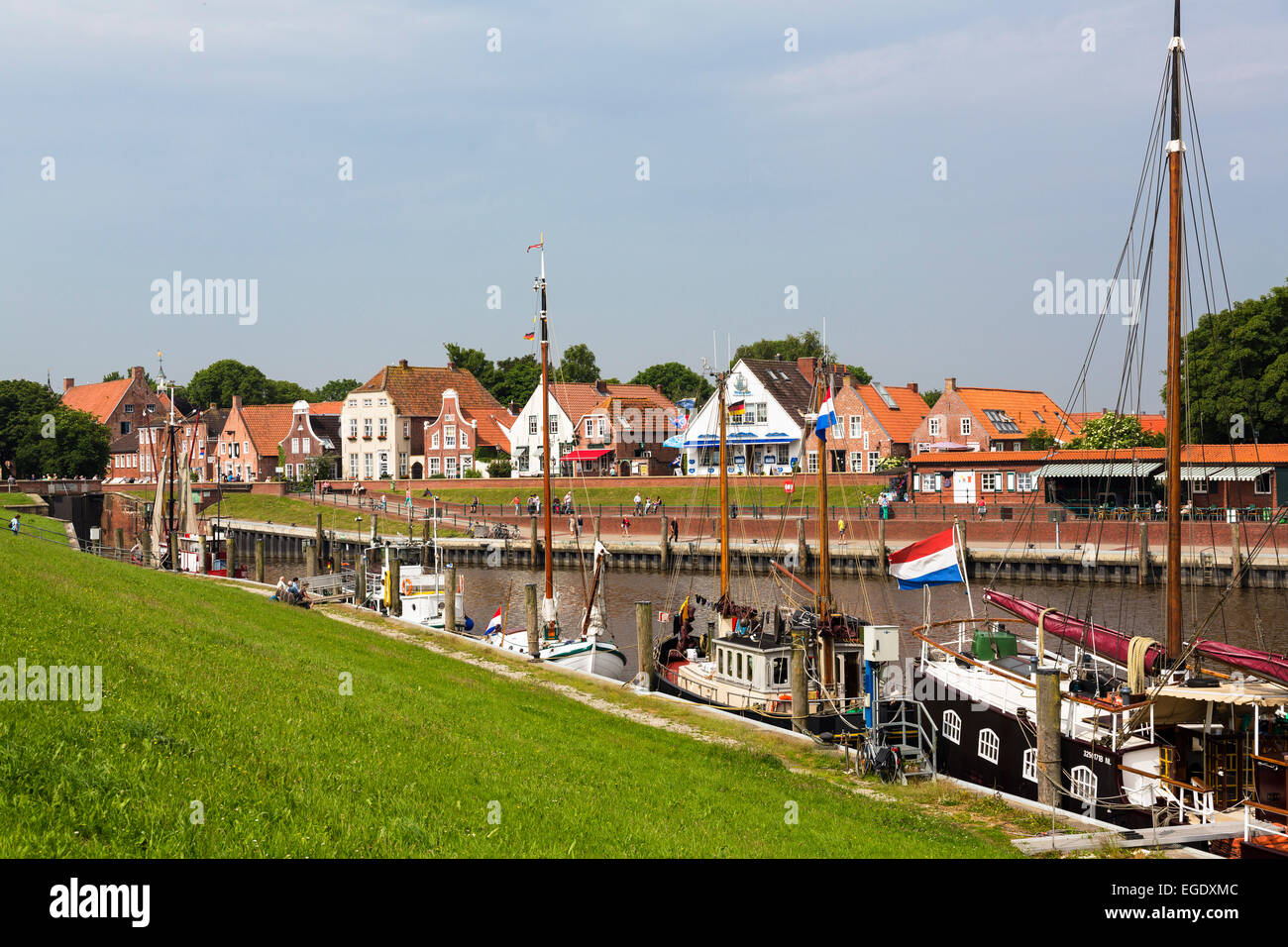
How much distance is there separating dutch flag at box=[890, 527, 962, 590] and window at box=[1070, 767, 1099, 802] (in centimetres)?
574

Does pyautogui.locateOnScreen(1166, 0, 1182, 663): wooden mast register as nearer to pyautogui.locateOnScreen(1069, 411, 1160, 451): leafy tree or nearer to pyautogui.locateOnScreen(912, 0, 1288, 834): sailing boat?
pyautogui.locateOnScreen(912, 0, 1288, 834): sailing boat

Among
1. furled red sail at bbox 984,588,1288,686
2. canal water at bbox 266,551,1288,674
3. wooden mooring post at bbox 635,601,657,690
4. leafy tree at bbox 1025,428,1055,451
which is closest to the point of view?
furled red sail at bbox 984,588,1288,686

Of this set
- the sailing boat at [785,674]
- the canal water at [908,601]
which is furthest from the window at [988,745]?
the canal water at [908,601]

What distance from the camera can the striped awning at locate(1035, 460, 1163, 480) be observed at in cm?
5966

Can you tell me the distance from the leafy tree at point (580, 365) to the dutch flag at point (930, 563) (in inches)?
5028

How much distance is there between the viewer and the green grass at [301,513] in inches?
3177

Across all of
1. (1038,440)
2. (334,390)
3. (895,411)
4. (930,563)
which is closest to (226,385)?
(334,390)

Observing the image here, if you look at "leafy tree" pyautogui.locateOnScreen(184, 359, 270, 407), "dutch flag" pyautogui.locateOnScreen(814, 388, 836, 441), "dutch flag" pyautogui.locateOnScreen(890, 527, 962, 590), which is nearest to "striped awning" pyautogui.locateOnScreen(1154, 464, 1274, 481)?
"dutch flag" pyautogui.locateOnScreen(814, 388, 836, 441)

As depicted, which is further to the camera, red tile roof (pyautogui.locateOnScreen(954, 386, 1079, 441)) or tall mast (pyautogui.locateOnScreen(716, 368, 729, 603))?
red tile roof (pyautogui.locateOnScreen(954, 386, 1079, 441))

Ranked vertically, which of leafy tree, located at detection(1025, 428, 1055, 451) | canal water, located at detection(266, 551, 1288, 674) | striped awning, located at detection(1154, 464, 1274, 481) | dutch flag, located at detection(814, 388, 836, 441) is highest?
dutch flag, located at detection(814, 388, 836, 441)

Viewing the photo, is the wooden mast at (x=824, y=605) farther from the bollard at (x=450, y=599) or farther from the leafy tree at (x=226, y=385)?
the leafy tree at (x=226, y=385)

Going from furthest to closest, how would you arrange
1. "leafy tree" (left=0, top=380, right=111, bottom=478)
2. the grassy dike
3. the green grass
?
"leafy tree" (left=0, top=380, right=111, bottom=478) < the green grass < the grassy dike
